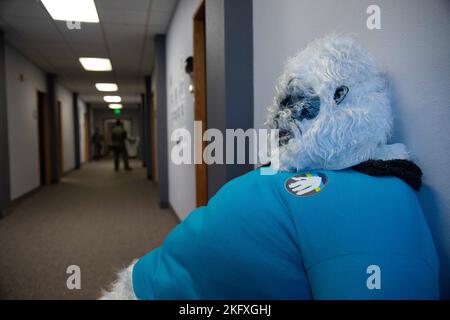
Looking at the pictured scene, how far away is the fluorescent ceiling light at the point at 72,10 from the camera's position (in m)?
3.28

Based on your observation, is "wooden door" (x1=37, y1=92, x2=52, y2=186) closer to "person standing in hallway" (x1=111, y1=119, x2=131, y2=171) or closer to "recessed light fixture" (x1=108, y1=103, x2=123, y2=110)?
"person standing in hallway" (x1=111, y1=119, x2=131, y2=171)

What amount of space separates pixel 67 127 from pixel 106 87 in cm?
163

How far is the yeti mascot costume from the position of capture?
1.77 feet

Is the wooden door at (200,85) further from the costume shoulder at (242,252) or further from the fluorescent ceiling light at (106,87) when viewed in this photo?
the fluorescent ceiling light at (106,87)

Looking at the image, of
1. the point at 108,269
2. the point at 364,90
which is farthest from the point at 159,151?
the point at 364,90

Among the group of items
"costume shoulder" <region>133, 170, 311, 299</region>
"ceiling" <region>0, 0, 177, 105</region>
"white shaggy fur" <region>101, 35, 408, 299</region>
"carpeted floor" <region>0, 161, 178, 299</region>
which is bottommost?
"carpeted floor" <region>0, 161, 178, 299</region>

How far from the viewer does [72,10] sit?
3.54 m

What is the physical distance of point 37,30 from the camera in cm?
426

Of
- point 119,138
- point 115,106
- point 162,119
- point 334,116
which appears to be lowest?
point 119,138

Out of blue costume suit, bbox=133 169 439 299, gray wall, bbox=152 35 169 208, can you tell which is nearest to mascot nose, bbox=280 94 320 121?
blue costume suit, bbox=133 169 439 299

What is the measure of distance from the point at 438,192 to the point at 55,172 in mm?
7767

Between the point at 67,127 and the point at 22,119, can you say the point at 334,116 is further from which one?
the point at 67,127

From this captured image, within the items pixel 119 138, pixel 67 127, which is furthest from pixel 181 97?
pixel 67 127

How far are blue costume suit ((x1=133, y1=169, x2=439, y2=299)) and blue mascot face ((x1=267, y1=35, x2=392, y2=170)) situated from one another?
0.16ft
